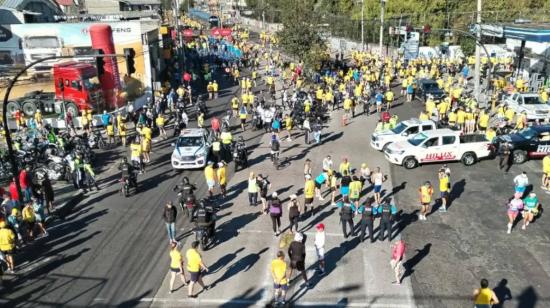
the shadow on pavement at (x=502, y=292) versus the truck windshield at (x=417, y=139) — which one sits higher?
the truck windshield at (x=417, y=139)

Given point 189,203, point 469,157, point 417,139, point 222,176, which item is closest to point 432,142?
point 417,139

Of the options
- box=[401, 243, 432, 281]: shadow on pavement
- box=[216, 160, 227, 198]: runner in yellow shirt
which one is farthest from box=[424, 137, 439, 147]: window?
box=[216, 160, 227, 198]: runner in yellow shirt

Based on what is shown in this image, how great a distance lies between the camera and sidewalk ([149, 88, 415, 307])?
12.2 meters

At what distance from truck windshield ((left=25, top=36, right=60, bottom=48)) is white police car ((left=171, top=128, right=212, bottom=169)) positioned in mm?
21617

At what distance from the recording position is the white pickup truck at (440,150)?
2164cm

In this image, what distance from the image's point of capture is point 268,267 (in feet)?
45.0

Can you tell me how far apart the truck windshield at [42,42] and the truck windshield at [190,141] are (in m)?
21.8

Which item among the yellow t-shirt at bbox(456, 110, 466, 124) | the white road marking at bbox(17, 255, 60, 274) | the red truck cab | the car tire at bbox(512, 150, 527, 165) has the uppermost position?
the red truck cab

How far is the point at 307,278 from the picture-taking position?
13.1m

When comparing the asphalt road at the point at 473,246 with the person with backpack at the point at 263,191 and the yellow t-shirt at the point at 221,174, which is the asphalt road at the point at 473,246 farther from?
the yellow t-shirt at the point at 221,174

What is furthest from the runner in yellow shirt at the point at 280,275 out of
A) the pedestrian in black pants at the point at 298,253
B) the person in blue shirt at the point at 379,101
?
the person in blue shirt at the point at 379,101

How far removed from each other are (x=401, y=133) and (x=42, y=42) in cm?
2975

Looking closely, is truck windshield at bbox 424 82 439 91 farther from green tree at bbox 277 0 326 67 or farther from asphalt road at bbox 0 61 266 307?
asphalt road at bbox 0 61 266 307

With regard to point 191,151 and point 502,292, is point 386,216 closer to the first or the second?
point 502,292
